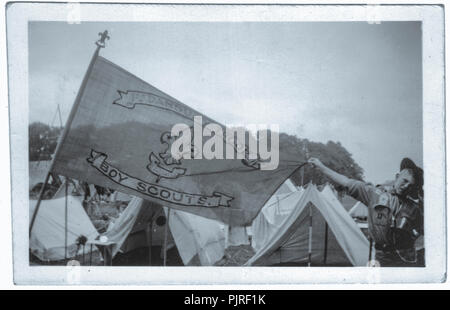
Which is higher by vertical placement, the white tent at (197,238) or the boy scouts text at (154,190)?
the boy scouts text at (154,190)

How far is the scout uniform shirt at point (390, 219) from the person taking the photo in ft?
9.96

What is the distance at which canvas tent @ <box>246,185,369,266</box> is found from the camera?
122 inches

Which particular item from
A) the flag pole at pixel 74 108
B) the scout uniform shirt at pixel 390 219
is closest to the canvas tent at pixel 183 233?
the flag pole at pixel 74 108

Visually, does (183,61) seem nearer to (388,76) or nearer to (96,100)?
(96,100)

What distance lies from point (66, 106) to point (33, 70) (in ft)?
1.17

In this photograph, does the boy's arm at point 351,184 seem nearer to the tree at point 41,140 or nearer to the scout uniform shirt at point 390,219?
the scout uniform shirt at point 390,219

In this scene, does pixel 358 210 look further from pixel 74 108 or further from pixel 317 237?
pixel 74 108

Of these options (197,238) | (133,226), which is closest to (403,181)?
(197,238)

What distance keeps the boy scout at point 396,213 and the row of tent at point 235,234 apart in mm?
143

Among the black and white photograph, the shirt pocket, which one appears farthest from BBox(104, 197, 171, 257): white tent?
the shirt pocket

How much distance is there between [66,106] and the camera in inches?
115

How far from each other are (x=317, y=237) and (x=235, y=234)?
73 cm

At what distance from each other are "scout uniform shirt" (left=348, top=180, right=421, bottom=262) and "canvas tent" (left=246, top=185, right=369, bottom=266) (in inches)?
5.6

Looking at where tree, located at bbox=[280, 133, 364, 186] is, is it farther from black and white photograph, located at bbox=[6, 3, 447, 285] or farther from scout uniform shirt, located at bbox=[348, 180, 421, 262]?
scout uniform shirt, located at bbox=[348, 180, 421, 262]
